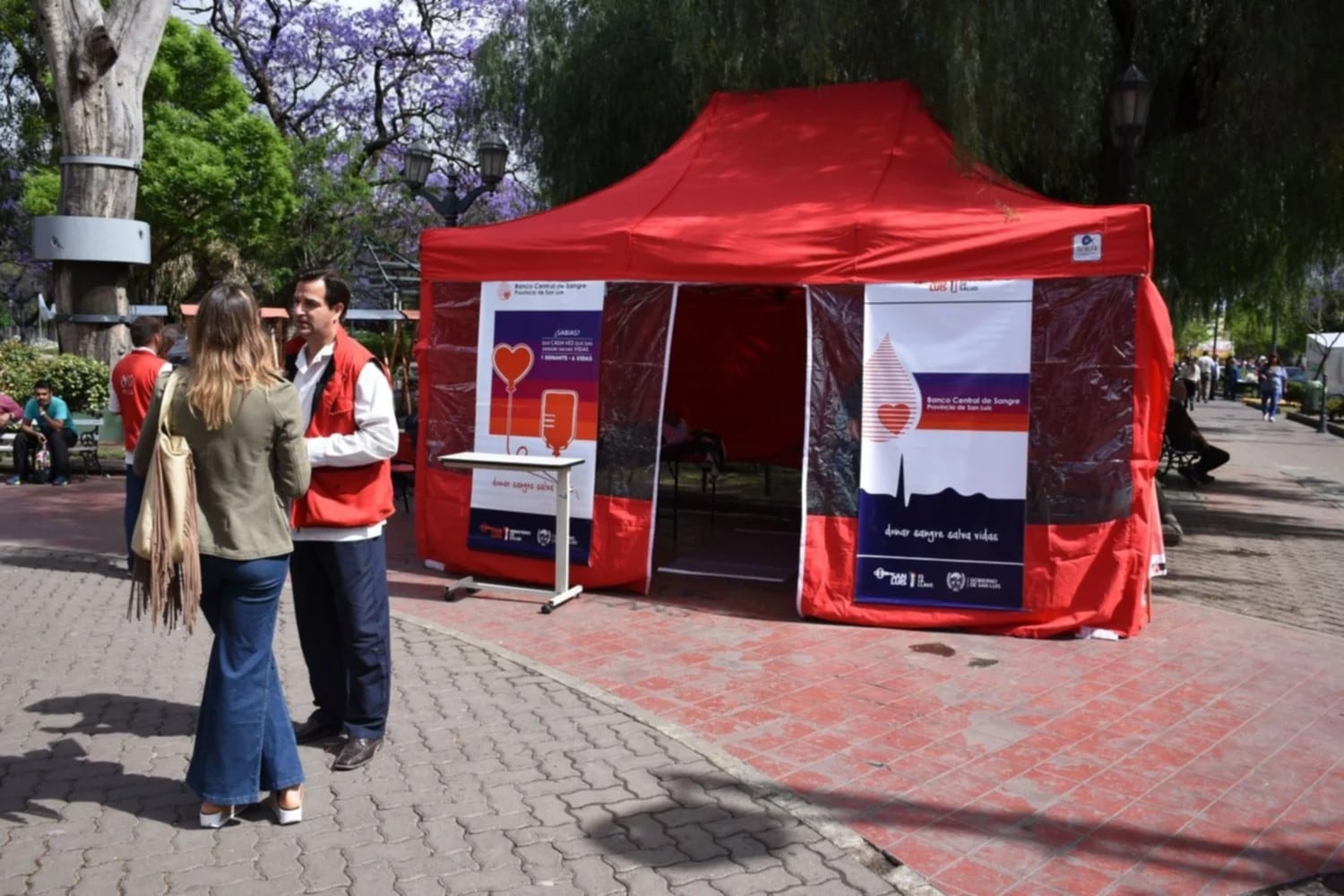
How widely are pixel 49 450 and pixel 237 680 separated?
1205 cm

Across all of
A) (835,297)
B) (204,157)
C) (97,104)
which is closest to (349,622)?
(835,297)

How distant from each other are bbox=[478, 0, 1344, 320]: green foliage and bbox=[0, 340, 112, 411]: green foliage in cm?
828

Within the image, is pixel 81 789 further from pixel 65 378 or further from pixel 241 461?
pixel 65 378

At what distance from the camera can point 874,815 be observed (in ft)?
13.1

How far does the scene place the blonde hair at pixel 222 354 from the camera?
3504 millimetres

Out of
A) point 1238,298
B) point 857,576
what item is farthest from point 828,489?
point 1238,298

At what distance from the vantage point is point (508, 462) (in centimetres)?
709

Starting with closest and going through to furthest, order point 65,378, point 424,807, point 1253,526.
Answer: point 424,807 < point 1253,526 < point 65,378

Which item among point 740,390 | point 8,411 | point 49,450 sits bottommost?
point 49,450

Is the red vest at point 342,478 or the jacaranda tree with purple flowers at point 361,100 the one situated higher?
the jacaranda tree with purple flowers at point 361,100

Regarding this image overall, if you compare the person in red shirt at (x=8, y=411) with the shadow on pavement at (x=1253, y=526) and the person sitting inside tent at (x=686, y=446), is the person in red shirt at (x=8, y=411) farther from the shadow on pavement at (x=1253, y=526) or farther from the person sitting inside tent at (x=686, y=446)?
the shadow on pavement at (x=1253, y=526)

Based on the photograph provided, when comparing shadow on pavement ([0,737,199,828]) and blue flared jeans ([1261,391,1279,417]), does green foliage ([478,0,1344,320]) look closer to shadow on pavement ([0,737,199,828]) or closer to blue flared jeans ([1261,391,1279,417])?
shadow on pavement ([0,737,199,828])

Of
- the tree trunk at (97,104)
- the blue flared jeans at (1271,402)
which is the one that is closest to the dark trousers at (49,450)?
the tree trunk at (97,104)

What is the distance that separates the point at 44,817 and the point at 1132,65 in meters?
8.25
